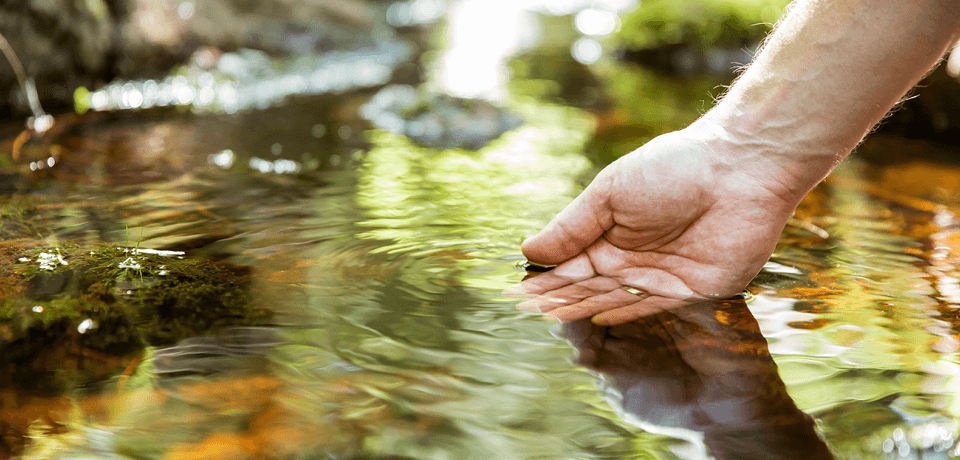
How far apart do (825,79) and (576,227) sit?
0.82 meters

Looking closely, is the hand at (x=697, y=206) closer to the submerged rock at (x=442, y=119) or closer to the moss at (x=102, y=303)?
the moss at (x=102, y=303)

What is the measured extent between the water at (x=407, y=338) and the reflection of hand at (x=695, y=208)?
0.44ft

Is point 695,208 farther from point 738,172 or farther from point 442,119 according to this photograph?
point 442,119

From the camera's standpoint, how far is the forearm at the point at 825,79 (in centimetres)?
163

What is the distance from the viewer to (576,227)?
2.04 metres

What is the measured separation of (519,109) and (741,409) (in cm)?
455

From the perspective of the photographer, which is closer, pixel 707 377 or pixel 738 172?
pixel 707 377

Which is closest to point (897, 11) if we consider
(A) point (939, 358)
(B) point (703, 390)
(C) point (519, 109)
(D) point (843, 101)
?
(D) point (843, 101)

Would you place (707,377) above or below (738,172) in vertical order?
below

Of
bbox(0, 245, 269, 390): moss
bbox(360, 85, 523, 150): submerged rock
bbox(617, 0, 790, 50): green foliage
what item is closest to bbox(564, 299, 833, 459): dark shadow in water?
bbox(0, 245, 269, 390): moss

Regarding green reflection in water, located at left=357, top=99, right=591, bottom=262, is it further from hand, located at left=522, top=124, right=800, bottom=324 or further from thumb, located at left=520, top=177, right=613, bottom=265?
hand, located at left=522, top=124, right=800, bottom=324

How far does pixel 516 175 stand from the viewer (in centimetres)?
349

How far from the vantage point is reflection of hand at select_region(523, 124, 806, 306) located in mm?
1907

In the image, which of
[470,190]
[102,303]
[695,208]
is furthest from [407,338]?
[470,190]
